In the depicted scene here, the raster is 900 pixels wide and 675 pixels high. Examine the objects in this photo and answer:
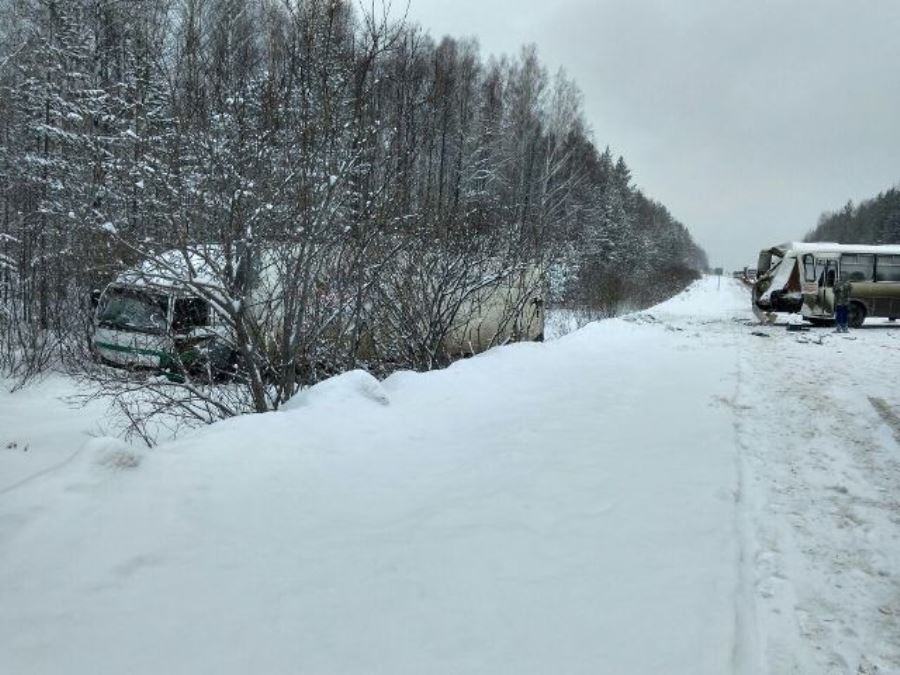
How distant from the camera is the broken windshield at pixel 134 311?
639 cm

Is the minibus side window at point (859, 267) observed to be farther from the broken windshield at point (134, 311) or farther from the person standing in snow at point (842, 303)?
the broken windshield at point (134, 311)

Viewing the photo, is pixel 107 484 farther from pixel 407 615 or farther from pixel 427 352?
pixel 427 352

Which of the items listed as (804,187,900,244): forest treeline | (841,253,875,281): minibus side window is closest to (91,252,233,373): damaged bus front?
(841,253,875,281): minibus side window

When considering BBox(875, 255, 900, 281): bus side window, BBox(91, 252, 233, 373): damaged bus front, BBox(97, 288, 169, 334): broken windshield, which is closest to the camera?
BBox(91, 252, 233, 373): damaged bus front

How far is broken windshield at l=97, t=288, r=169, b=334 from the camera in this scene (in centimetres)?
639

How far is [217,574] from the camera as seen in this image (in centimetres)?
270

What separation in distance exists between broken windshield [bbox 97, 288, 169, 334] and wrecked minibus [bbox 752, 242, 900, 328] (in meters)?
18.1

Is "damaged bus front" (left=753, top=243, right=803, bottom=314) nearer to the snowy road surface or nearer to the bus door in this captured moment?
the bus door

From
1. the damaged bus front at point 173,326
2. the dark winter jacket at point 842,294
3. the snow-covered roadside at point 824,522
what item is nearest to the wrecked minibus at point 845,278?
the dark winter jacket at point 842,294

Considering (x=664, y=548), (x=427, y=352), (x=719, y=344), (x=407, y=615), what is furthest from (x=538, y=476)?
(x=719, y=344)

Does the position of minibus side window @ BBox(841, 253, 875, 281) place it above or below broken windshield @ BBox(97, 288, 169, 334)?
above

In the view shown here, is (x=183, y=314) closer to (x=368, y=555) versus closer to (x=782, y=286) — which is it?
(x=368, y=555)

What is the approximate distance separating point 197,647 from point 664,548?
2.37m

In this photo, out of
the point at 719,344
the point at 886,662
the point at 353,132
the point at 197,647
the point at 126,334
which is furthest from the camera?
the point at 719,344
